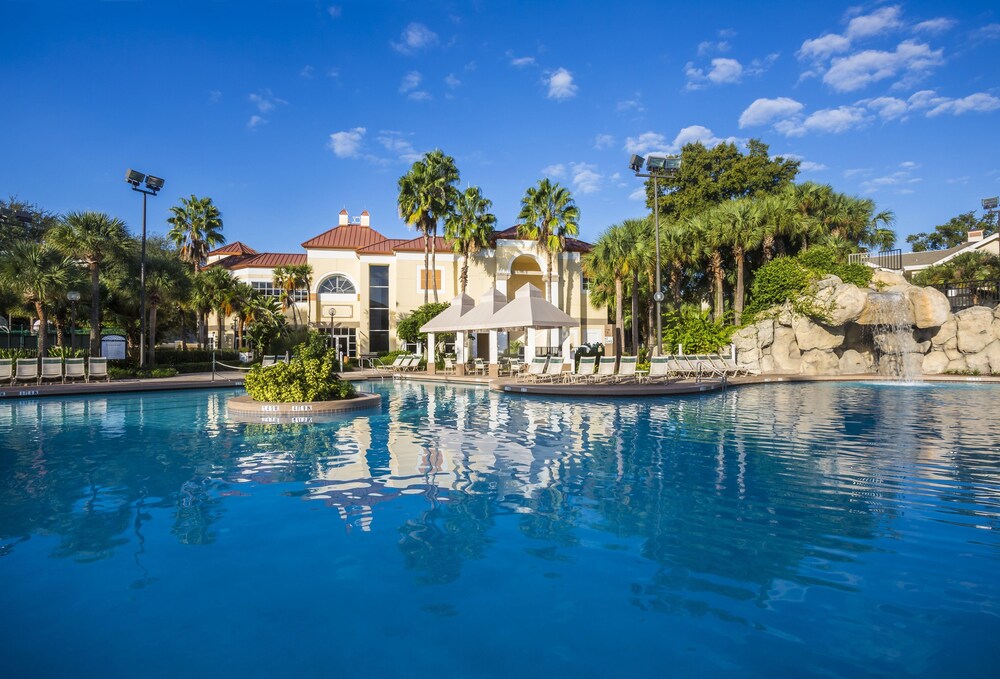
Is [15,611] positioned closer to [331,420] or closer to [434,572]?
[434,572]

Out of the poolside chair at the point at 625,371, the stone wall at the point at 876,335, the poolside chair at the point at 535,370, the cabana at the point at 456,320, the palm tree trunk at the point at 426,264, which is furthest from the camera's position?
the palm tree trunk at the point at 426,264

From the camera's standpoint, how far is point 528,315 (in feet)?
63.5

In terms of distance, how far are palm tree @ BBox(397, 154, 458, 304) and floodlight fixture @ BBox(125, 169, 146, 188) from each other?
44.9 ft

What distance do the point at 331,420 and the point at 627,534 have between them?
8.38 m

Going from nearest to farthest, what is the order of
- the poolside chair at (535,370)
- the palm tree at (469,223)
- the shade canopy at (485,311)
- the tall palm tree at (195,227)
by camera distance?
1. the poolside chair at (535,370)
2. the shade canopy at (485,311)
3. the palm tree at (469,223)
4. the tall palm tree at (195,227)

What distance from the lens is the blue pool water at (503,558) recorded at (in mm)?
3252

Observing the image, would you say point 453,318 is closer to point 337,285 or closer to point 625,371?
point 625,371

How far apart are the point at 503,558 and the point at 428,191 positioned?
104ft

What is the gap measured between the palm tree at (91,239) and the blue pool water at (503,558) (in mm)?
17210

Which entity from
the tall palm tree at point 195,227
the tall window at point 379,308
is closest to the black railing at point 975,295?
the tall window at point 379,308

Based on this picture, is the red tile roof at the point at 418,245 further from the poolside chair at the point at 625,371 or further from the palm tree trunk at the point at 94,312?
the poolside chair at the point at 625,371

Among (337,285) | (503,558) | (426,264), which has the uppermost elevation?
(426,264)

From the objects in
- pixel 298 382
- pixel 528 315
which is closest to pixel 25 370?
pixel 298 382

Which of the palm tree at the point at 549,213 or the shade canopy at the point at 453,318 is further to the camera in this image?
the palm tree at the point at 549,213
